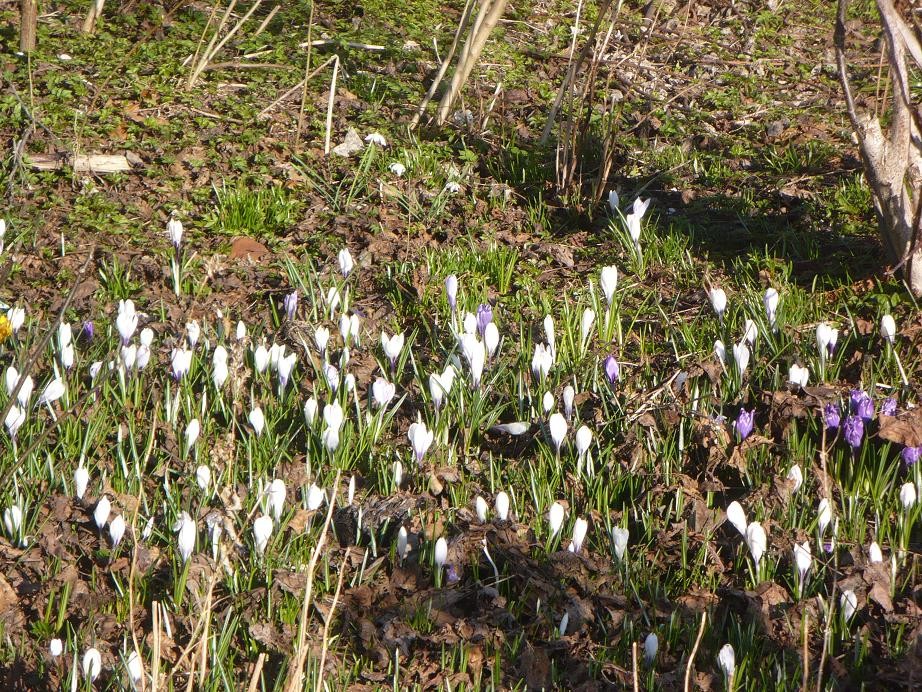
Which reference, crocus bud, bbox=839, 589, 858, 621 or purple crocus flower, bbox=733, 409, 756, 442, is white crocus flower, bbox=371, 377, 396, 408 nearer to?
purple crocus flower, bbox=733, 409, 756, 442

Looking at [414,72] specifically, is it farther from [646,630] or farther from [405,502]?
[646,630]

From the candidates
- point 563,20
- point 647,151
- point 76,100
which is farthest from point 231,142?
point 563,20

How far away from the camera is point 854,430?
2723 mm

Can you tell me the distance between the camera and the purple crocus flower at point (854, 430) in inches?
107

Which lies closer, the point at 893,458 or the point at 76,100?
the point at 893,458

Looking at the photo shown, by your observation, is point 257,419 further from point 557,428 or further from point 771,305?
point 771,305

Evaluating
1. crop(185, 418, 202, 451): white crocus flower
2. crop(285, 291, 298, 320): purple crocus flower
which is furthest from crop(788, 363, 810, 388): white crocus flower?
crop(185, 418, 202, 451): white crocus flower

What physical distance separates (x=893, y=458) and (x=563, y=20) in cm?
395

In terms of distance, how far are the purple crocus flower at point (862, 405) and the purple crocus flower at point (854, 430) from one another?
0.04 meters

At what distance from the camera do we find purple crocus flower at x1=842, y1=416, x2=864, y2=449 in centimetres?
272

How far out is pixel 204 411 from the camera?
3025 millimetres

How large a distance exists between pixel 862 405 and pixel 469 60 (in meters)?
2.47

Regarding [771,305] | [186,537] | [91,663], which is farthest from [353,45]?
[91,663]

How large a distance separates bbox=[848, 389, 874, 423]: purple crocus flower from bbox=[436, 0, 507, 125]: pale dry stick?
2.18m
